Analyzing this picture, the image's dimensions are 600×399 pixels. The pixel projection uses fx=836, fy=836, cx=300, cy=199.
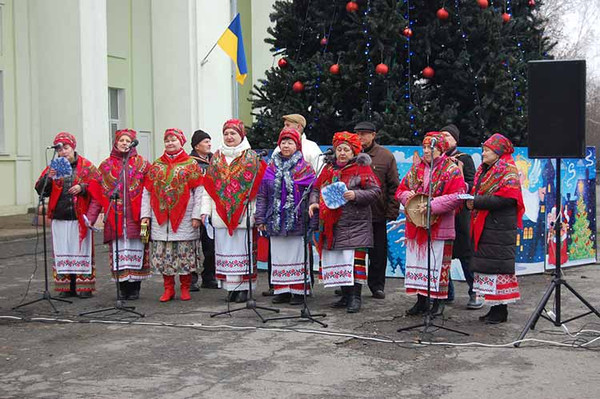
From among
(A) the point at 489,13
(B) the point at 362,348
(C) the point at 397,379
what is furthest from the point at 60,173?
(A) the point at 489,13

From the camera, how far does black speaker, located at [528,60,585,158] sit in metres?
7.39

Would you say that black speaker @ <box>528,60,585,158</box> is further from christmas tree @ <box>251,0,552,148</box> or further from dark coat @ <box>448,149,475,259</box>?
christmas tree @ <box>251,0,552,148</box>

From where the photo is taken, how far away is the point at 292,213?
8633 mm

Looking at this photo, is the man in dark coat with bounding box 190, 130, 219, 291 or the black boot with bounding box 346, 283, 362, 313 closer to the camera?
the black boot with bounding box 346, 283, 362, 313

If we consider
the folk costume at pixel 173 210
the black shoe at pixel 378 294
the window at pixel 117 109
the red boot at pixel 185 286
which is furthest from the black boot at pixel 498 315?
the window at pixel 117 109

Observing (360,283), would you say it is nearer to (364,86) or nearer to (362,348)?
(362,348)

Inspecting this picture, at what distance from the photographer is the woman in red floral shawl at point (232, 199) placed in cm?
883

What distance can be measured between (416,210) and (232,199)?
2.05 m

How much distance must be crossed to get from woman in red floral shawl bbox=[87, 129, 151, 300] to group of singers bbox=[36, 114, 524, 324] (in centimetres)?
1

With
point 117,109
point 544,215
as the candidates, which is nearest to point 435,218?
point 544,215

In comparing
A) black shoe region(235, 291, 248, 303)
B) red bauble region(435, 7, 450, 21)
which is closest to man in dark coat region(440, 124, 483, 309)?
black shoe region(235, 291, 248, 303)

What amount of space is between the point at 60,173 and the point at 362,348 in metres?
4.22

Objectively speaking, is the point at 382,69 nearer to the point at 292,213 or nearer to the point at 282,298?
the point at 292,213

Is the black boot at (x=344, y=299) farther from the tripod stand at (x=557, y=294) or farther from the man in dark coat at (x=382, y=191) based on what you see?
the tripod stand at (x=557, y=294)
